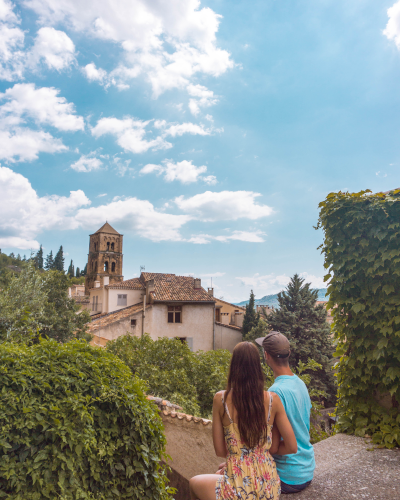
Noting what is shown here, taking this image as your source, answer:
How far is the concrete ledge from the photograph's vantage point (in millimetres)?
3047

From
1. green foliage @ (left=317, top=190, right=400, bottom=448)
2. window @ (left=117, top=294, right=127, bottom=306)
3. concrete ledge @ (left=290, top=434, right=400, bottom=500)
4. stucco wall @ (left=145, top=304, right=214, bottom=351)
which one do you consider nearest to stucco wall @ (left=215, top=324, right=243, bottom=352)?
stucco wall @ (left=145, top=304, right=214, bottom=351)

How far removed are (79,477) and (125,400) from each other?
2.10ft

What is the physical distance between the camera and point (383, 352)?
13.6 feet

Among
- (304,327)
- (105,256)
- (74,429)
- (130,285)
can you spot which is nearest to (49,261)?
(105,256)

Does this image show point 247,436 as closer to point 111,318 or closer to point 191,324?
point 111,318

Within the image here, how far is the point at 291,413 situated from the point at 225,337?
104 feet

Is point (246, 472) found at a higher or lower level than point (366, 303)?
lower

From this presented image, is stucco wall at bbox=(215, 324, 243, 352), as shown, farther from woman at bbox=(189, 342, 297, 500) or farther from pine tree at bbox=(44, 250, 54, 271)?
pine tree at bbox=(44, 250, 54, 271)

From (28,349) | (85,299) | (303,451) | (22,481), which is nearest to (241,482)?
(303,451)

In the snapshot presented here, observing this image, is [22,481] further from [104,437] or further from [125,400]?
[125,400]

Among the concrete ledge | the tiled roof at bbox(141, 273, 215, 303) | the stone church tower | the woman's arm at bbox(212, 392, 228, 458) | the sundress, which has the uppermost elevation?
the stone church tower

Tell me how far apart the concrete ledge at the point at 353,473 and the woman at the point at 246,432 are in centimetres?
80

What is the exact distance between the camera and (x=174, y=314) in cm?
3125

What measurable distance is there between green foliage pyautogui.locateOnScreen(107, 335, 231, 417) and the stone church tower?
153 feet
